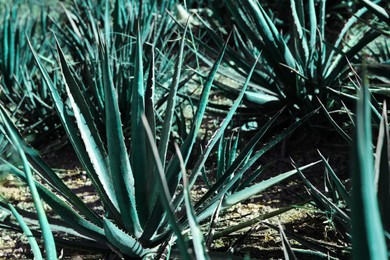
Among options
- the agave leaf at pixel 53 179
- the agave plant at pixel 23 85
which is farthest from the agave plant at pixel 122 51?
the agave leaf at pixel 53 179

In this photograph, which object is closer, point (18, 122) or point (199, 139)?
point (199, 139)

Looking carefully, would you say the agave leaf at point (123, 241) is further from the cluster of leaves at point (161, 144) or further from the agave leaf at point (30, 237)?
the agave leaf at point (30, 237)

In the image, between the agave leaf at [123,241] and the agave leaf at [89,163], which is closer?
the agave leaf at [123,241]

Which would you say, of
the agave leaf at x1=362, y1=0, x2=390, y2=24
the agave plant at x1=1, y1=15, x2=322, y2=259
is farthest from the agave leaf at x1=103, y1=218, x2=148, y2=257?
the agave leaf at x1=362, y1=0, x2=390, y2=24

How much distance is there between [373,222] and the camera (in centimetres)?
55

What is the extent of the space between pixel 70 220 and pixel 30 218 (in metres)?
0.13

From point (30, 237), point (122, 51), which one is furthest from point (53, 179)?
point (122, 51)

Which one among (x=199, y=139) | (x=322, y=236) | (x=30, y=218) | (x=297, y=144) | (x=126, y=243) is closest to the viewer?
(x=126, y=243)

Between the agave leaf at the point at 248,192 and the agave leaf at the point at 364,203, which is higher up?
the agave leaf at the point at 364,203

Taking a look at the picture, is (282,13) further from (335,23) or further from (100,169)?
(100,169)

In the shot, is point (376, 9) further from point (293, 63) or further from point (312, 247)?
point (293, 63)

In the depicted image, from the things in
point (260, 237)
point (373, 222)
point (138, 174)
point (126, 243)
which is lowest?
point (260, 237)

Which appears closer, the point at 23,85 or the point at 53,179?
the point at 53,179

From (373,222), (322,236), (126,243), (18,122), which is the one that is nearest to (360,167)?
(373,222)
